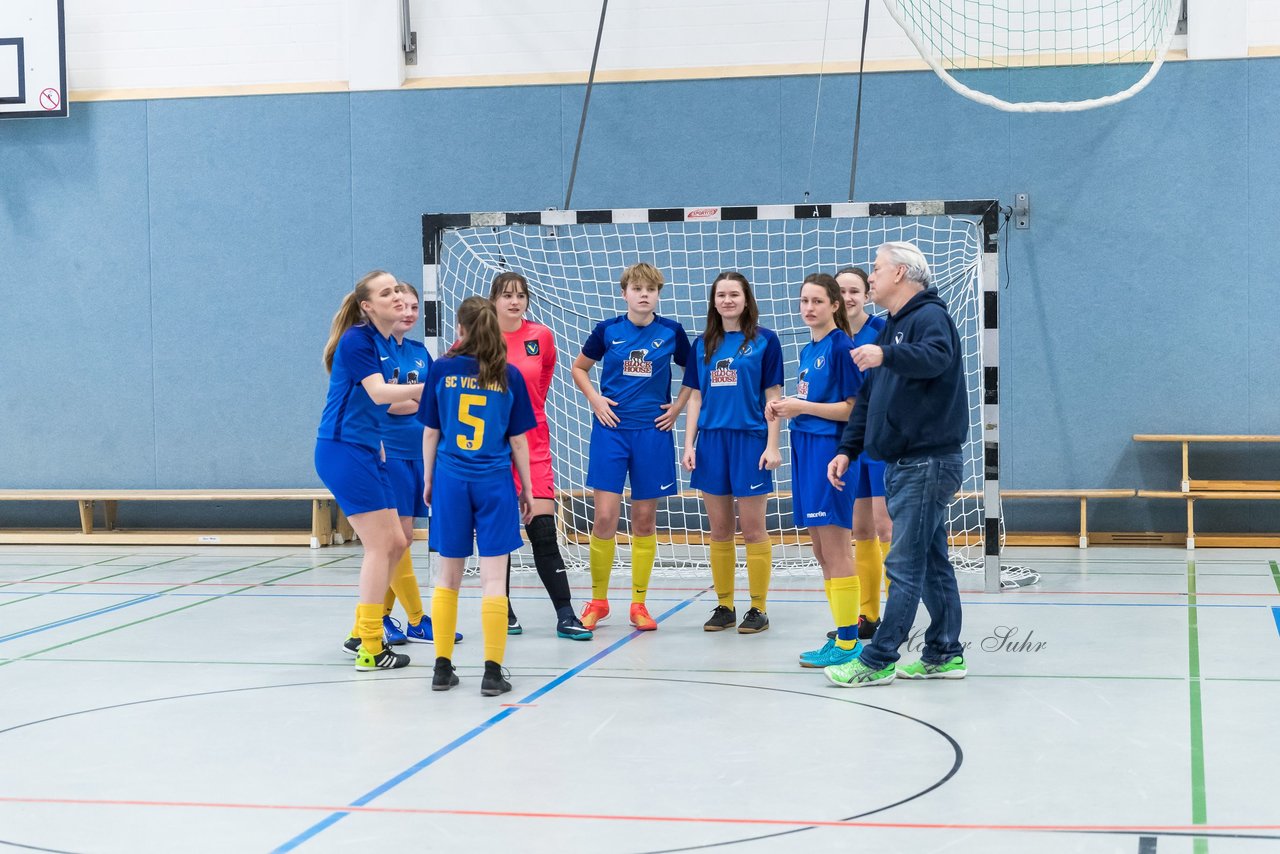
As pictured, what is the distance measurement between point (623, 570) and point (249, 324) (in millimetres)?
4044

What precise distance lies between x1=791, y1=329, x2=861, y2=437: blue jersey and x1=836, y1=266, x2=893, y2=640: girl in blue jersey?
0.10 metres

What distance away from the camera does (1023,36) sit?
932cm

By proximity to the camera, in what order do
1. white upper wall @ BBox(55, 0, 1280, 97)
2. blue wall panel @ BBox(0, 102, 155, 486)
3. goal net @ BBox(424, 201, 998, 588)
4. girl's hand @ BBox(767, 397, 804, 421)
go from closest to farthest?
girl's hand @ BBox(767, 397, 804, 421), goal net @ BBox(424, 201, 998, 588), white upper wall @ BBox(55, 0, 1280, 97), blue wall panel @ BBox(0, 102, 155, 486)

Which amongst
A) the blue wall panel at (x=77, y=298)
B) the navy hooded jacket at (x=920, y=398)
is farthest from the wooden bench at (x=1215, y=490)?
the blue wall panel at (x=77, y=298)

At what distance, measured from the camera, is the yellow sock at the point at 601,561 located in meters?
6.08

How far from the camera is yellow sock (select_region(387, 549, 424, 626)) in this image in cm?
554

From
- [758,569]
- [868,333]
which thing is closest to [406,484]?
[758,569]

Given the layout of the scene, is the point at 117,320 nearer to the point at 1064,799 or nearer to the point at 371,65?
the point at 371,65

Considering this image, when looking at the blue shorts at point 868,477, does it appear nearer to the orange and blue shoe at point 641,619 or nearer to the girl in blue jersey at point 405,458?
the orange and blue shoe at point 641,619

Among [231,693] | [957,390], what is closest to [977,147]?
[957,390]

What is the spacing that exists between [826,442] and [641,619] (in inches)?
54.2

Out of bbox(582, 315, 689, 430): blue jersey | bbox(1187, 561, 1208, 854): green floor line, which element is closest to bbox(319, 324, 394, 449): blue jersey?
bbox(582, 315, 689, 430): blue jersey

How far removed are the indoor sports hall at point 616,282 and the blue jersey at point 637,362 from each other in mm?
53

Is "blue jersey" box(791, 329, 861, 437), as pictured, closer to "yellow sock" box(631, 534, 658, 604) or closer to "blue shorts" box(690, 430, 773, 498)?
"blue shorts" box(690, 430, 773, 498)
